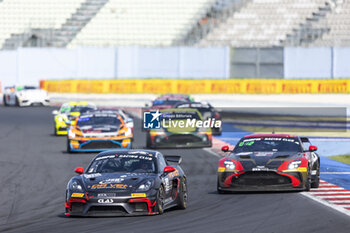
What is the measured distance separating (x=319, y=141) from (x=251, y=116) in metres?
13.1

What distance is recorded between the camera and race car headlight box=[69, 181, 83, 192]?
12.2m

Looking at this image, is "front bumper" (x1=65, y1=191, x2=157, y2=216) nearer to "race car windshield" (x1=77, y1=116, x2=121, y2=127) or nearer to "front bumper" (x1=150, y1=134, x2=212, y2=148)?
"race car windshield" (x1=77, y1=116, x2=121, y2=127)

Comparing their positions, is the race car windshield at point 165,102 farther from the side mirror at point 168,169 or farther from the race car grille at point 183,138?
the side mirror at point 168,169

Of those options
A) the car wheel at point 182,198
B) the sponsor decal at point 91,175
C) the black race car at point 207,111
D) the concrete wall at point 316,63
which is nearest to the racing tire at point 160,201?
the car wheel at point 182,198

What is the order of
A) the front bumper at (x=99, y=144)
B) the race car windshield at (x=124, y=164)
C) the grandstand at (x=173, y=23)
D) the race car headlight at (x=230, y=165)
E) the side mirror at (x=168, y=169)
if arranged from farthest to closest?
the grandstand at (x=173, y=23), the front bumper at (x=99, y=144), the race car headlight at (x=230, y=165), the race car windshield at (x=124, y=164), the side mirror at (x=168, y=169)

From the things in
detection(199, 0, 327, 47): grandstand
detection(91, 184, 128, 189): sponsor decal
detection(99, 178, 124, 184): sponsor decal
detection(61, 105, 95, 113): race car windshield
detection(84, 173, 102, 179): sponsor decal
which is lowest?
detection(61, 105, 95, 113): race car windshield

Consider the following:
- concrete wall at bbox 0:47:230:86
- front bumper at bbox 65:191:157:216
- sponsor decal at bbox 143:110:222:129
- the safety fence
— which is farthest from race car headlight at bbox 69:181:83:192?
concrete wall at bbox 0:47:230:86

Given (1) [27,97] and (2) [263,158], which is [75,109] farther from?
(1) [27,97]

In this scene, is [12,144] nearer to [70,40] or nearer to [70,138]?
[70,138]

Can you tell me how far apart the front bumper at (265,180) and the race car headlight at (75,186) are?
3939 mm

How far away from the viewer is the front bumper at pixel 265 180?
15266 mm

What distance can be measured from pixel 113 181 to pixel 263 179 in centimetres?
389

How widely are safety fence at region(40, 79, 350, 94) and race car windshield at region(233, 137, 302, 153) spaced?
116 ft

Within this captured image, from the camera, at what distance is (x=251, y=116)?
138 feet
